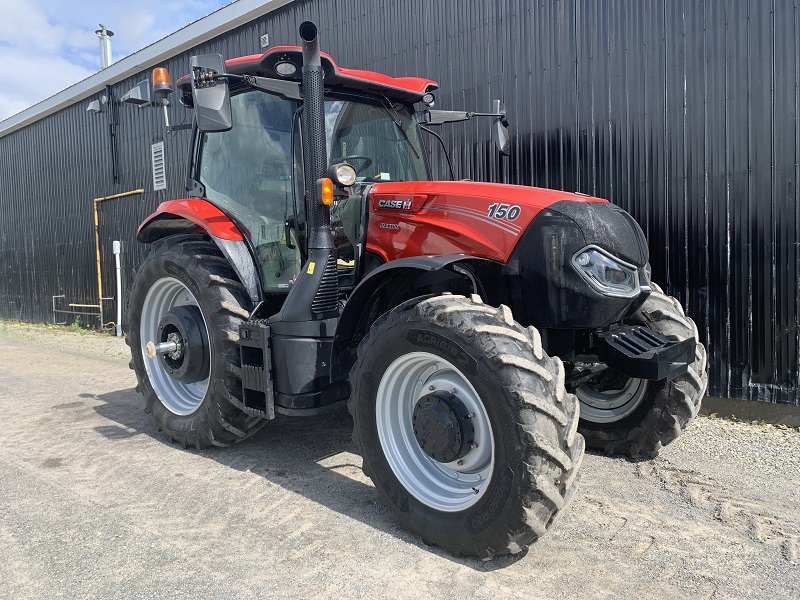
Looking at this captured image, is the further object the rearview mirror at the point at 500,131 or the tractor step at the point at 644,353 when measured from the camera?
the rearview mirror at the point at 500,131

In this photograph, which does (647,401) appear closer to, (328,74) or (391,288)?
(391,288)

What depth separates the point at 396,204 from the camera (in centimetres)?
361

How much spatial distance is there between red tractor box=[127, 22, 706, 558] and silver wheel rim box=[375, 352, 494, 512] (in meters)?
0.01

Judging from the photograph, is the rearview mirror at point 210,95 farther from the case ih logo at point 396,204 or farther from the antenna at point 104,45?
the antenna at point 104,45

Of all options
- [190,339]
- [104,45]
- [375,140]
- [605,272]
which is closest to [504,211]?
[605,272]

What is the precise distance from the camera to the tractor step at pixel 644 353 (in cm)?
309

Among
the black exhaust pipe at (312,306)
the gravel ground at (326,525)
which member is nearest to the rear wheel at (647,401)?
the gravel ground at (326,525)

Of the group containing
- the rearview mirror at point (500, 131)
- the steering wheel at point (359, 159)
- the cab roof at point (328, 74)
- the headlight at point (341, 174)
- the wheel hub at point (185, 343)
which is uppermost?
the cab roof at point (328, 74)

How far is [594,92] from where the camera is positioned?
5.82m

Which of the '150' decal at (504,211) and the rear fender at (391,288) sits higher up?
the '150' decal at (504,211)

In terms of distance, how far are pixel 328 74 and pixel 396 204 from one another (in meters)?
0.98

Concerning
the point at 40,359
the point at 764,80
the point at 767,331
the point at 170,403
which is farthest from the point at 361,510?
the point at 40,359

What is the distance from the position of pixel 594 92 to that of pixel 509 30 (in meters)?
1.24

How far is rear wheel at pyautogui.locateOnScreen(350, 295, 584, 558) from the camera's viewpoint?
2588 mm
